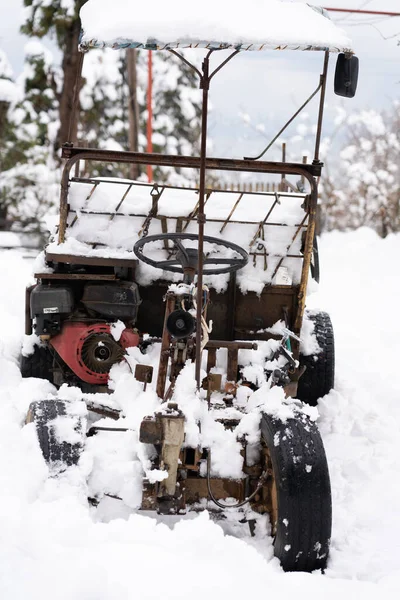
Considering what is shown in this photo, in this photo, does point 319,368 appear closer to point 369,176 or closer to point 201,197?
point 201,197

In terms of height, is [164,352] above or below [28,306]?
above

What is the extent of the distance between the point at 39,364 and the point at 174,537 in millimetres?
2682

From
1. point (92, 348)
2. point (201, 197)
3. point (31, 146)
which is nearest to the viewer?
point (201, 197)

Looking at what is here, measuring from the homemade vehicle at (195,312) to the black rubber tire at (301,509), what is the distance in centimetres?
2

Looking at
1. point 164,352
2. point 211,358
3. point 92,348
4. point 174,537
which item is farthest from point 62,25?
point 174,537

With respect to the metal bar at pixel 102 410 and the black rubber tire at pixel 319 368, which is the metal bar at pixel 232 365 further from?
the black rubber tire at pixel 319 368

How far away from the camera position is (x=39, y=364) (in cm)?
587

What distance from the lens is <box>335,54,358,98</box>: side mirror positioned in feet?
16.9

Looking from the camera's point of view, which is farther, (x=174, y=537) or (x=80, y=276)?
(x=80, y=276)

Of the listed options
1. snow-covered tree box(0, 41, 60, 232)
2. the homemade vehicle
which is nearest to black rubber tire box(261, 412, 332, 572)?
the homemade vehicle

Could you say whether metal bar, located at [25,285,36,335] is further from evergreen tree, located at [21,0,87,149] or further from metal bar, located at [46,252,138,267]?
evergreen tree, located at [21,0,87,149]

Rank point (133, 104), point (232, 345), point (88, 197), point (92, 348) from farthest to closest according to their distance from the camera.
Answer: point (133, 104) < point (88, 197) < point (92, 348) < point (232, 345)

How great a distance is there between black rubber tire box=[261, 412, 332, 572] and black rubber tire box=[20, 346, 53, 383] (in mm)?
2541

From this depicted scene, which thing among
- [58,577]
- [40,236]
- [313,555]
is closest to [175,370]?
[313,555]
